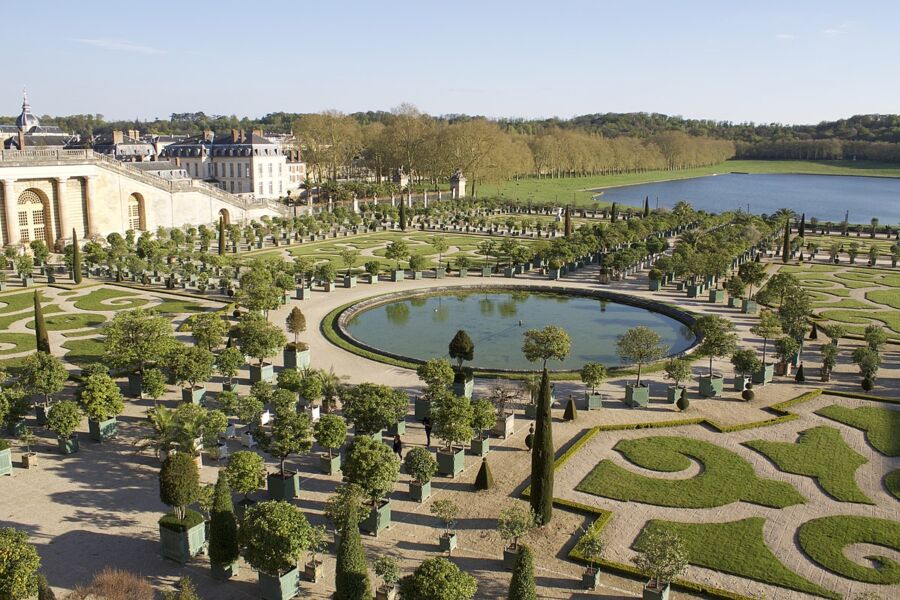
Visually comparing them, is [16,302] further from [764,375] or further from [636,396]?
[764,375]

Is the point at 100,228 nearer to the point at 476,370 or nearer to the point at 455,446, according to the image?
the point at 476,370

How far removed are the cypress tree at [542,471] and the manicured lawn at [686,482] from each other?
2.60 m

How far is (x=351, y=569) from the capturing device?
1565 centimetres

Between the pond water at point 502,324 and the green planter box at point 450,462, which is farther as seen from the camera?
the pond water at point 502,324

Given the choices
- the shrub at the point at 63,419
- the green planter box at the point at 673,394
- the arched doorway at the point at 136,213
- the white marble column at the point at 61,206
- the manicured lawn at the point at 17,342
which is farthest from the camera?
the arched doorway at the point at 136,213

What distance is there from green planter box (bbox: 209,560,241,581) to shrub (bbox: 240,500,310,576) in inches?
42.3

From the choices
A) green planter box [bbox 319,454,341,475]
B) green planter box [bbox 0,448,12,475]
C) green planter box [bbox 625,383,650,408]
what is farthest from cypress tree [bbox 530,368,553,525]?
green planter box [bbox 0,448,12,475]

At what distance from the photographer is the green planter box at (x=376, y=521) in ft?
65.4

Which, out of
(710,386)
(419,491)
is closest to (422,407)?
(419,491)

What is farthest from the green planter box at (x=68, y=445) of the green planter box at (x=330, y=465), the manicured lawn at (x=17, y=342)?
the manicured lawn at (x=17, y=342)

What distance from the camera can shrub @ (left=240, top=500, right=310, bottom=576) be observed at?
16.6 metres

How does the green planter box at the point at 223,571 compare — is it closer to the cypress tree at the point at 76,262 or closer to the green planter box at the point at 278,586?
the green planter box at the point at 278,586

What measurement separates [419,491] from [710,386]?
14.6 meters

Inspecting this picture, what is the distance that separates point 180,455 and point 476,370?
15559 millimetres
